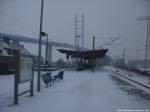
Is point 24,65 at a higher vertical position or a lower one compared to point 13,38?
lower

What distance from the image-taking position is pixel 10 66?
34469 mm

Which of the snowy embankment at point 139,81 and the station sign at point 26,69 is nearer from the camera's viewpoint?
the station sign at point 26,69

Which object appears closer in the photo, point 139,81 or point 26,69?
point 26,69

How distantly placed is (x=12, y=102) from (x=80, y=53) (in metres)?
37.9

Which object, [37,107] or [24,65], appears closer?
[37,107]

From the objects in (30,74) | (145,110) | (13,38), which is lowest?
(145,110)

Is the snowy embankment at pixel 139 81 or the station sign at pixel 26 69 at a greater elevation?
the station sign at pixel 26 69

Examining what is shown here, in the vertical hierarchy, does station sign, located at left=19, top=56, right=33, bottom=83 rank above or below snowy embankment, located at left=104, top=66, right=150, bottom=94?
above

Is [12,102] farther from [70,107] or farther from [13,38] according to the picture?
[13,38]

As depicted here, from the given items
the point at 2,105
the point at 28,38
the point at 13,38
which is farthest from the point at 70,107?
the point at 28,38

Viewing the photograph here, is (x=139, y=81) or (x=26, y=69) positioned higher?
(x=26, y=69)

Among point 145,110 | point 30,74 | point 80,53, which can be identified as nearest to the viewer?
point 145,110

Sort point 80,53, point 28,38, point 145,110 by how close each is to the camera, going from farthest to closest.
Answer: point 28,38 < point 80,53 < point 145,110

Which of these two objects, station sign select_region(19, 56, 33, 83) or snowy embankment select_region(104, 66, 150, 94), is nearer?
station sign select_region(19, 56, 33, 83)
